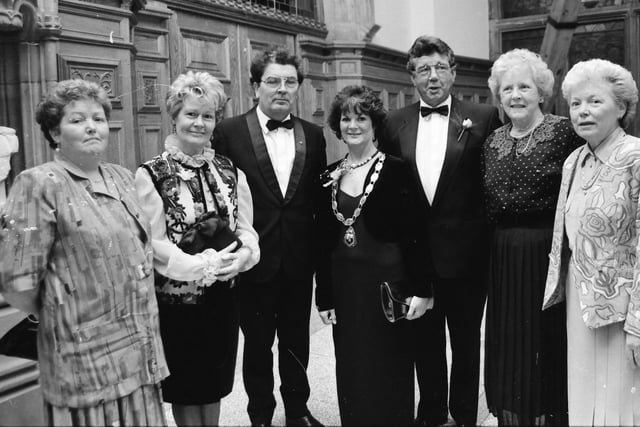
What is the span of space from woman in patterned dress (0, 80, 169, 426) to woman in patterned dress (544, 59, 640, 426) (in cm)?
163

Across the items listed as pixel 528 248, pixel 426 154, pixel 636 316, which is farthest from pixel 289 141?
pixel 636 316

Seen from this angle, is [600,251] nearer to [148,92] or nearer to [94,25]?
[94,25]

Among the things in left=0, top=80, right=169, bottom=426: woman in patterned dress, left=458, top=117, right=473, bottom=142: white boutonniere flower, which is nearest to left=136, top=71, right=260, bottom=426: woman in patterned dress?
left=0, top=80, right=169, bottom=426: woman in patterned dress

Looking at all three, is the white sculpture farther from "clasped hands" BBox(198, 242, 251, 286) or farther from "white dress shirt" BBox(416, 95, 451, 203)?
"white dress shirt" BBox(416, 95, 451, 203)

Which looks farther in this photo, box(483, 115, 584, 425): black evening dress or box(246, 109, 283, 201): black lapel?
box(246, 109, 283, 201): black lapel

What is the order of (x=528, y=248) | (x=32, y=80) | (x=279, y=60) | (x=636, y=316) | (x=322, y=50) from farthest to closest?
(x=322, y=50) < (x=32, y=80) < (x=279, y=60) < (x=528, y=248) < (x=636, y=316)

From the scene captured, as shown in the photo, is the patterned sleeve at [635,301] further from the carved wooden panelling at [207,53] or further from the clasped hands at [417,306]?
the carved wooden panelling at [207,53]

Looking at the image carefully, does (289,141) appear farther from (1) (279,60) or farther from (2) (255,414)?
(2) (255,414)

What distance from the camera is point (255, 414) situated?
345cm

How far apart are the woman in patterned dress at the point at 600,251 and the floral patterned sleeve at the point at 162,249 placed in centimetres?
143

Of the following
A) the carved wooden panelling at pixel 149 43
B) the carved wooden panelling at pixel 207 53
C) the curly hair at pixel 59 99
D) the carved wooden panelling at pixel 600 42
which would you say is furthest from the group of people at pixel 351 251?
the carved wooden panelling at pixel 600 42

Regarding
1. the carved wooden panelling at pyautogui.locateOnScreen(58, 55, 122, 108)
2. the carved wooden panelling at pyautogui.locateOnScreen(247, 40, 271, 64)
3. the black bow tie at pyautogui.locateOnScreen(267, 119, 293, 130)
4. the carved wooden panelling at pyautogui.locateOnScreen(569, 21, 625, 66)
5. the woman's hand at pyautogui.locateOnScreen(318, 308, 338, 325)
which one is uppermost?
the carved wooden panelling at pyautogui.locateOnScreen(569, 21, 625, 66)

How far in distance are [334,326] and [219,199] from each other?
86 centimetres

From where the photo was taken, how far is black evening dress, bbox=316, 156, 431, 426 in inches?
120
